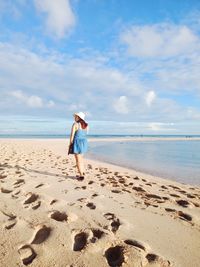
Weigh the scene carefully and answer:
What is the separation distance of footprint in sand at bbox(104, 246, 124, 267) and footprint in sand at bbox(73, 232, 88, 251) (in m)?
0.31

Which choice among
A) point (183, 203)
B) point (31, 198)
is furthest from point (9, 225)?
point (183, 203)

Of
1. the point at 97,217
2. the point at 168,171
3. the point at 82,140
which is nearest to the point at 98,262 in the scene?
the point at 97,217

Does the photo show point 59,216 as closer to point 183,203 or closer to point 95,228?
point 95,228

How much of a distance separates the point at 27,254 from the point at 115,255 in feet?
3.18

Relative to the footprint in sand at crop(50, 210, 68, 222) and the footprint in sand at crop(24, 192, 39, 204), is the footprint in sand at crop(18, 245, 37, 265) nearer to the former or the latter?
the footprint in sand at crop(50, 210, 68, 222)

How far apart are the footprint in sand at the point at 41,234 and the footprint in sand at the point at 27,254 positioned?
0.48 ft

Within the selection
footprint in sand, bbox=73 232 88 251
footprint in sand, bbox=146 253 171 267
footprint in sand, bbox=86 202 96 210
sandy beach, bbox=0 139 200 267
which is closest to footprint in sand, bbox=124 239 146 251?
sandy beach, bbox=0 139 200 267

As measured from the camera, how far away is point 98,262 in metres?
2.62

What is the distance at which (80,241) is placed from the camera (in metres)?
3.04

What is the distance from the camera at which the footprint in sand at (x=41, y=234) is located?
3011 mm

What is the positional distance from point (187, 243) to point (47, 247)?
1.72m

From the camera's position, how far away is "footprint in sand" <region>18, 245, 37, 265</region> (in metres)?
2.62

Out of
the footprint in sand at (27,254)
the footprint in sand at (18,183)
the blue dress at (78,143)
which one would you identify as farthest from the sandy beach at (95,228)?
the blue dress at (78,143)

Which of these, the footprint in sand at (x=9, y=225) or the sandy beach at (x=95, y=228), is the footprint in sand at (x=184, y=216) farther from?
the footprint in sand at (x=9, y=225)
